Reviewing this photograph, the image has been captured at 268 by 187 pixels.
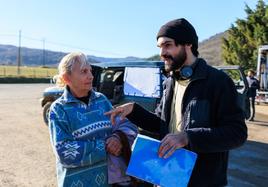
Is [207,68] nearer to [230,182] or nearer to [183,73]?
[183,73]

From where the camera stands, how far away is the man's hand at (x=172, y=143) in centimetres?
201

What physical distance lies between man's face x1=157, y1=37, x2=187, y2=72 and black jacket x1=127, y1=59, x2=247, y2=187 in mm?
95

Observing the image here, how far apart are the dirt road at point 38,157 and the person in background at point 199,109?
435 centimetres

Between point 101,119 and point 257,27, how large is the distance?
23.6m

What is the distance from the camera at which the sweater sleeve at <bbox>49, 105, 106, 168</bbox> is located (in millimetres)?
2365

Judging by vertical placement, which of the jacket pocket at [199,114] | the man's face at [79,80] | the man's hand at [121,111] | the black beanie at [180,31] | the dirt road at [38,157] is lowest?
the dirt road at [38,157]

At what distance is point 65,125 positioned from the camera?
242cm

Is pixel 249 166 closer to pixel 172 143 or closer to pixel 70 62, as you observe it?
pixel 70 62

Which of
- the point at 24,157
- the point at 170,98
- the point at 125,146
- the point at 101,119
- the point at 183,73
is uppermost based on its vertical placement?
the point at 183,73

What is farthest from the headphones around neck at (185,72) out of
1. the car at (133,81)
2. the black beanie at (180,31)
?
the car at (133,81)

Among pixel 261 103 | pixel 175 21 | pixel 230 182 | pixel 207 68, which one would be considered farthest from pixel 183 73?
pixel 261 103

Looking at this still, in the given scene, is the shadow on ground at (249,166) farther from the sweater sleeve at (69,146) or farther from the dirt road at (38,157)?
the sweater sleeve at (69,146)

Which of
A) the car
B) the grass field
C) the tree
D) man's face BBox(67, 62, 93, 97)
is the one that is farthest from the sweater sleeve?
the grass field

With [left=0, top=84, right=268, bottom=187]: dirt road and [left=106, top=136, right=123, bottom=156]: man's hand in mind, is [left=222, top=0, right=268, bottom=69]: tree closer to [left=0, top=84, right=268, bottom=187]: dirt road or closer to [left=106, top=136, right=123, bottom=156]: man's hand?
[left=0, top=84, right=268, bottom=187]: dirt road
